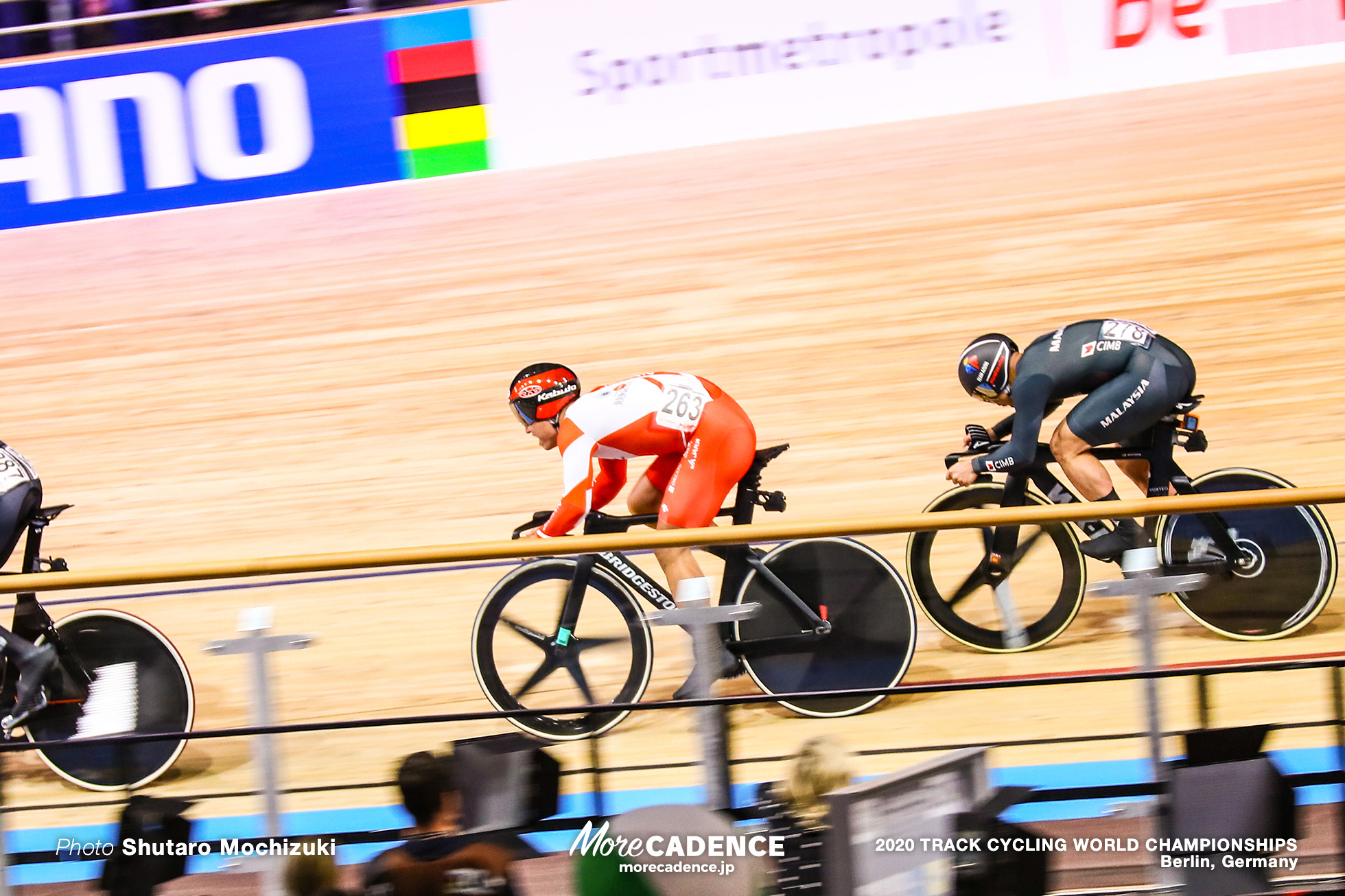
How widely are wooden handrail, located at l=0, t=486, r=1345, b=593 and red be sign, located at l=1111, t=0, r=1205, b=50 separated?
5.10 m

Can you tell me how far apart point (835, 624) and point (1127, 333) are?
2.03 m

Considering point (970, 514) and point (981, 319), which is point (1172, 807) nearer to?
point (970, 514)

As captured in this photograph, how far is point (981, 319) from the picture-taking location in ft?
21.4

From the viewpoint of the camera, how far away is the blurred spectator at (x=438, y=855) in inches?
99.0

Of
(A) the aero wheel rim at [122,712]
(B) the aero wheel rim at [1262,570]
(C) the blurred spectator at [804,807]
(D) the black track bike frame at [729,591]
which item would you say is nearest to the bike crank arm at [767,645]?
(D) the black track bike frame at [729,591]

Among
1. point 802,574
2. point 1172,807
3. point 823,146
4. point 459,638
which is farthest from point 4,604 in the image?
point 823,146

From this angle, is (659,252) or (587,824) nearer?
(587,824)

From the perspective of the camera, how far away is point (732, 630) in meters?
2.56

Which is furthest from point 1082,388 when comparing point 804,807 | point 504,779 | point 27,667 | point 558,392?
point 27,667

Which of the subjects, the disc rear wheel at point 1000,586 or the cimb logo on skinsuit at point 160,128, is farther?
the cimb logo on skinsuit at point 160,128

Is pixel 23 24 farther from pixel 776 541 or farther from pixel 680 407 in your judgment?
pixel 776 541

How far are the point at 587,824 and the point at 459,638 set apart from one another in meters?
0.46

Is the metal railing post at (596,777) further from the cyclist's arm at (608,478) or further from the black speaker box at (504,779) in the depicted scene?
the cyclist's arm at (608,478)

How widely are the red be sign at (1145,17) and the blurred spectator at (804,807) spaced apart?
18.3 feet
